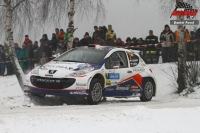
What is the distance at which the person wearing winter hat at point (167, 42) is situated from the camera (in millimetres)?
24703

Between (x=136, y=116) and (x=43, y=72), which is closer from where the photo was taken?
(x=136, y=116)

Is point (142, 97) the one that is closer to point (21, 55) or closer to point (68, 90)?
point (68, 90)

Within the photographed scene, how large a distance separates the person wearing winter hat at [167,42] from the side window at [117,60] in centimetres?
857

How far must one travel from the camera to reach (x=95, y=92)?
1455cm

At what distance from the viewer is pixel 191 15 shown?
2255 cm

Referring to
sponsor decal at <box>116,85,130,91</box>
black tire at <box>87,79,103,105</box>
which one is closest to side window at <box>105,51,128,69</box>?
sponsor decal at <box>116,85,130,91</box>

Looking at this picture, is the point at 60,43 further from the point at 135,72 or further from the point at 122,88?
the point at 122,88

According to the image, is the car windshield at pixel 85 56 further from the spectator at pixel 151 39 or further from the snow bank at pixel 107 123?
the spectator at pixel 151 39

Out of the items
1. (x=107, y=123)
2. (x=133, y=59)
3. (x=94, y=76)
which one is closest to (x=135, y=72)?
(x=133, y=59)

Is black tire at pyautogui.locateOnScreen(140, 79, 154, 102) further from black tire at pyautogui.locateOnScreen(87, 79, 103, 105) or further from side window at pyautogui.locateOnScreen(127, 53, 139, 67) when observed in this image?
black tire at pyautogui.locateOnScreen(87, 79, 103, 105)

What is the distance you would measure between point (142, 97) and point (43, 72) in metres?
3.86

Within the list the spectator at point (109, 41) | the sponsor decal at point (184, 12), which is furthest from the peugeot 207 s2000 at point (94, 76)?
the spectator at point (109, 41)

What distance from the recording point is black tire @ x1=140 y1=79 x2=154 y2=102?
16953 millimetres

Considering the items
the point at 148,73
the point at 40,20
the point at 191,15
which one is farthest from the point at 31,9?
the point at 148,73
